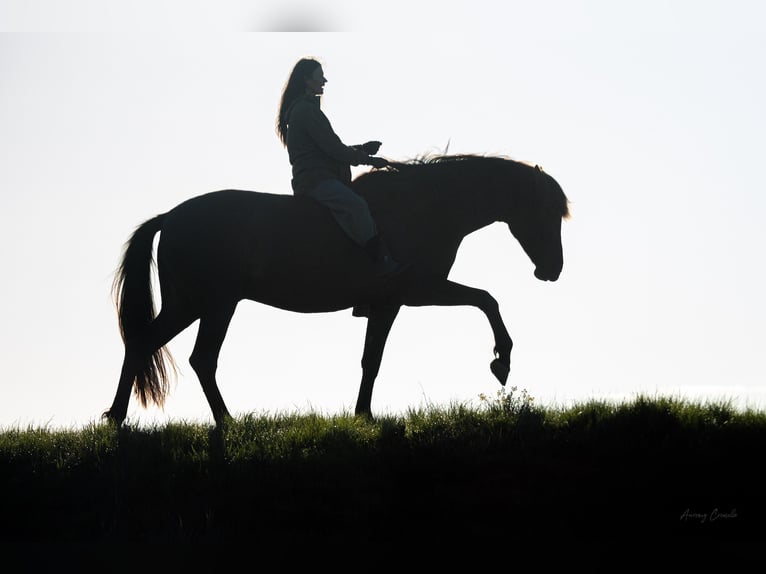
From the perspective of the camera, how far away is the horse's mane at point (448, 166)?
444 inches

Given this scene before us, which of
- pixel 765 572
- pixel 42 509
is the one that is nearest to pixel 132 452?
pixel 42 509

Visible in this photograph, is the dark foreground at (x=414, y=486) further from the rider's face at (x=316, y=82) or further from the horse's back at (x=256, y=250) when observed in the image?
the rider's face at (x=316, y=82)

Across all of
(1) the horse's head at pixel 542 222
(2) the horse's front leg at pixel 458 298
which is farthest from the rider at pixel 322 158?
(1) the horse's head at pixel 542 222

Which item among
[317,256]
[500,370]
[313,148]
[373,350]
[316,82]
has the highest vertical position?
[316,82]

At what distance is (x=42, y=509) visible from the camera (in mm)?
8070

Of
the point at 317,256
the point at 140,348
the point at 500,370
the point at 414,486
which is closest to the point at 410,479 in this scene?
the point at 414,486

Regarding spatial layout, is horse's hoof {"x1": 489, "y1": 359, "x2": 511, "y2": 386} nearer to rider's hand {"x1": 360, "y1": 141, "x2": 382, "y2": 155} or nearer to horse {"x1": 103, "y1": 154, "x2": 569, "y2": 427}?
horse {"x1": 103, "y1": 154, "x2": 569, "y2": 427}

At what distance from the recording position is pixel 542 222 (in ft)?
37.4

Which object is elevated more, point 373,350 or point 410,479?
point 373,350

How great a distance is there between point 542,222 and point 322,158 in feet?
9.01

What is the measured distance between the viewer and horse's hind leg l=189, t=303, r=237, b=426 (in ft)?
33.7

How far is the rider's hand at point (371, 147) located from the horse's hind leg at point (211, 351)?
7.58 ft

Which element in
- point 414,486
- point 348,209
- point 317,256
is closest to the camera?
point 414,486

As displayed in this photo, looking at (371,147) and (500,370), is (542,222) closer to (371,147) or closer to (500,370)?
(500,370)
